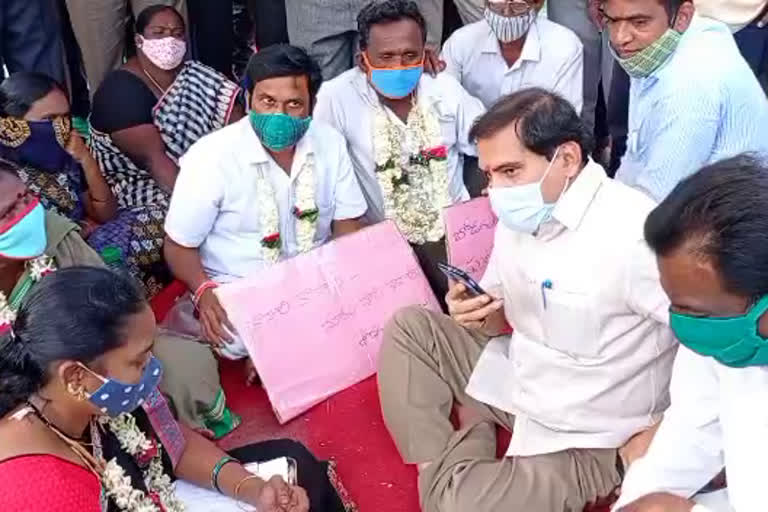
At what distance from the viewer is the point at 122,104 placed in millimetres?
3814

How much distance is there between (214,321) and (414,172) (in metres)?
1.01

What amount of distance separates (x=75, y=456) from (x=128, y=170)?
211cm

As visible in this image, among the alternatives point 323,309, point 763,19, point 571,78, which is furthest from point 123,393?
point 763,19

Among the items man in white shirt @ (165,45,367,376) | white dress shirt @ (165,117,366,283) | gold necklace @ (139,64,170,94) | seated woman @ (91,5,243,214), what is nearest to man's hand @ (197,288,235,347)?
man in white shirt @ (165,45,367,376)

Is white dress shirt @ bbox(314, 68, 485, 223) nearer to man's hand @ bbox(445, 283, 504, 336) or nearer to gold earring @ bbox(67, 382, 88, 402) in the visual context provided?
man's hand @ bbox(445, 283, 504, 336)

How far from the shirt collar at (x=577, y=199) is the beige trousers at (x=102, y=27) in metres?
2.53

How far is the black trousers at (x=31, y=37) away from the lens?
4230 millimetres

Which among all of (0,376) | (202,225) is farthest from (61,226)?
(0,376)

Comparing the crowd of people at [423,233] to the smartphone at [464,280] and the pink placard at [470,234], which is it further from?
the pink placard at [470,234]

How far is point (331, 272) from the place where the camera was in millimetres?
3338

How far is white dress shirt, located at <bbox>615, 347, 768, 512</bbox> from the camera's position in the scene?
6.11ft

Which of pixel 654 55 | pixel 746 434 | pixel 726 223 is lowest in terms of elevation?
pixel 746 434

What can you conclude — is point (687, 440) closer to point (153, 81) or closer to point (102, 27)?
point (153, 81)

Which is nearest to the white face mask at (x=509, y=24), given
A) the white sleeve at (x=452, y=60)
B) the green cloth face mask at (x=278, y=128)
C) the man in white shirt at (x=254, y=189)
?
the white sleeve at (x=452, y=60)
